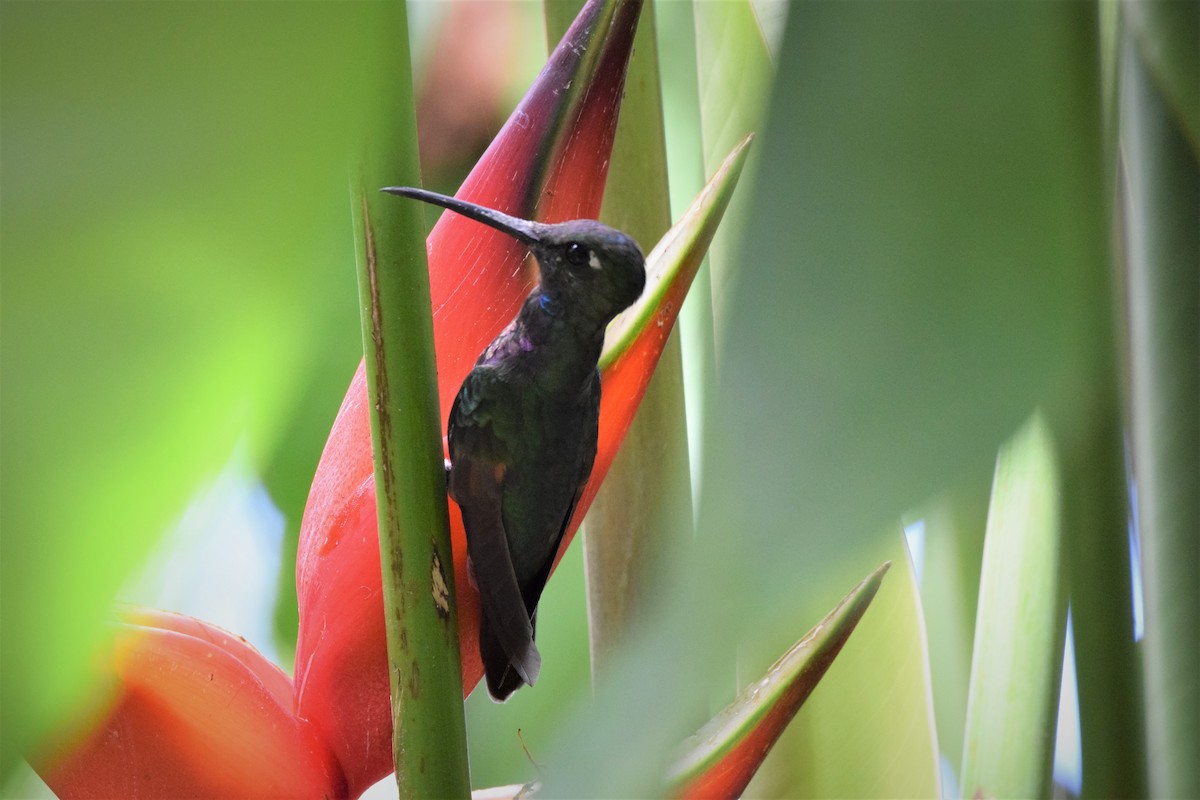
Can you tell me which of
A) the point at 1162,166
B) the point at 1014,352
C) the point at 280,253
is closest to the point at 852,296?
the point at 1014,352

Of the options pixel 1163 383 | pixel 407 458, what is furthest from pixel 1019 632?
pixel 407 458

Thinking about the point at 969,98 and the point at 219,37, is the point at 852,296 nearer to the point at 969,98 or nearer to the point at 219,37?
the point at 969,98

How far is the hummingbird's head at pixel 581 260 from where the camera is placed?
377 mm

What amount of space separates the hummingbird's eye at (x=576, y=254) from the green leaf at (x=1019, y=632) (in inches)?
13.2

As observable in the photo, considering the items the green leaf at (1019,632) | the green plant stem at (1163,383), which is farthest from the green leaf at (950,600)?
the green plant stem at (1163,383)

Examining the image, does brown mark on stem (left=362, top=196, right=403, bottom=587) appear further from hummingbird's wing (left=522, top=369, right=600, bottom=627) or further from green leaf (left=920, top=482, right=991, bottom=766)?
green leaf (left=920, top=482, right=991, bottom=766)

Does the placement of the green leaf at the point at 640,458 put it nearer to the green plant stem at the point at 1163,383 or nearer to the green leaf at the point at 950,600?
the green leaf at the point at 950,600

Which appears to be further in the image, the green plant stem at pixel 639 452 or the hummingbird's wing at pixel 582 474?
the green plant stem at pixel 639 452

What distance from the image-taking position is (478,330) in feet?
1.36

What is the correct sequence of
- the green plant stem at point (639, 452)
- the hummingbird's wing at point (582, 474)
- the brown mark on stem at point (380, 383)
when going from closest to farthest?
the brown mark on stem at point (380, 383)
the hummingbird's wing at point (582, 474)
the green plant stem at point (639, 452)

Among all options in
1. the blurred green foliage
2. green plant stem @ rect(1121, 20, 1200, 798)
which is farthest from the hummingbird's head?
green plant stem @ rect(1121, 20, 1200, 798)

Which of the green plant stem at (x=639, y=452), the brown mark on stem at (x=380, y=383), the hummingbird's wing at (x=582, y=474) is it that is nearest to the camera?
the brown mark on stem at (x=380, y=383)

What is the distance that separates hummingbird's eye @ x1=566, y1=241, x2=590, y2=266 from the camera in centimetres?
38

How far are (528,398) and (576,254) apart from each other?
6 cm
